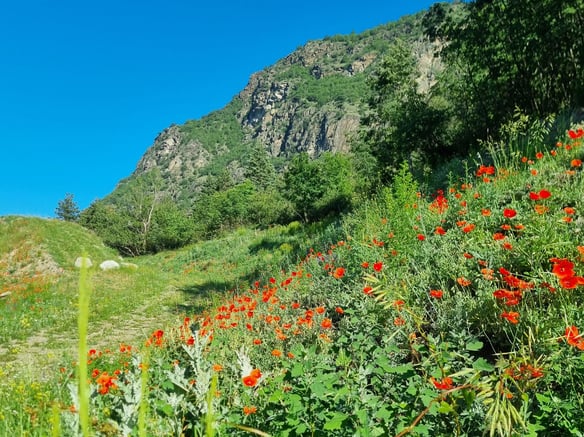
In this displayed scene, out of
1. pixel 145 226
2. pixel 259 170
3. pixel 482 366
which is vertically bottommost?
pixel 482 366

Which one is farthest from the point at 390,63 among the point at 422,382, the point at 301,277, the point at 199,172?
the point at 199,172

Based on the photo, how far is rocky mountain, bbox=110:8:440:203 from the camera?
144000 millimetres

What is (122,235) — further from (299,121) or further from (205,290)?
(299,121)

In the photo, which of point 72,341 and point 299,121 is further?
point 299,121

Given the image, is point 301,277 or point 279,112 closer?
point 301,277

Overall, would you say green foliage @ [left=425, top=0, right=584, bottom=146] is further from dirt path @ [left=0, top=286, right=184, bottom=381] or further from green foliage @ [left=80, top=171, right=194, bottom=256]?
green foliage @ [left=80, top=171, right=194, bottom=256]

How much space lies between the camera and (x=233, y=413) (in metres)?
2.53

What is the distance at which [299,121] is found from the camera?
562 ft

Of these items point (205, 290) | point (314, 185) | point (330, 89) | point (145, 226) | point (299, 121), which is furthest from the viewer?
point (299, 121)

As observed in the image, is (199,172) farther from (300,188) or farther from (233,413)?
(233,413)

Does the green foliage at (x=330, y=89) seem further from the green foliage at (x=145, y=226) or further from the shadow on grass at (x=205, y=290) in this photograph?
the shadow on grass at (x=205, y=290)

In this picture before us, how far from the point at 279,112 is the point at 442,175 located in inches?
7315

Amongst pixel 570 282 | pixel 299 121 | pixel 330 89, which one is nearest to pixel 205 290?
pixel 570 282

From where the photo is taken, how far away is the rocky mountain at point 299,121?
14400 centimetres
